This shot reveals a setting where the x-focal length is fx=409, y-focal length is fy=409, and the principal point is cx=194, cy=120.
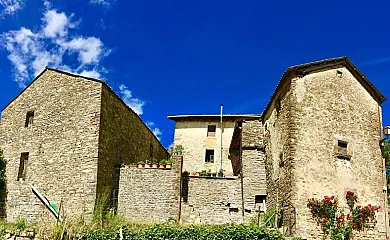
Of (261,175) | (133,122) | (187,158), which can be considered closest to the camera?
(261,175)

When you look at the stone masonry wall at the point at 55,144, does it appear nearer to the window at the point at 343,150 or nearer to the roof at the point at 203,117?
the window at the point at 343,150

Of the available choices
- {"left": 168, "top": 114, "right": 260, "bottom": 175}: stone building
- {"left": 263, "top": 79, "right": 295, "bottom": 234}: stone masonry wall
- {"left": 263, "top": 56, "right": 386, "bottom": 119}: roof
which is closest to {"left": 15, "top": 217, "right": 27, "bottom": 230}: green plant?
{"left": 263, "top": 79, "right": 295, "bottom": 234}: stone masonry wall

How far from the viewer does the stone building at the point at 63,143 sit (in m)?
16.8

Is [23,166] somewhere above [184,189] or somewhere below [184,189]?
above

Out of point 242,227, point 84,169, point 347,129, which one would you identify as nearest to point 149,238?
point 242,227

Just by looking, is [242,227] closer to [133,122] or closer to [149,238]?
[149,238]

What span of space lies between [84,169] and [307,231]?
8995mm

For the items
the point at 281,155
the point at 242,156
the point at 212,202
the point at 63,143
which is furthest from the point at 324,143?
the point at 63,143

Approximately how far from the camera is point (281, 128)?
16.4m

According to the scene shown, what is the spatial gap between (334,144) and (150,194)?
767cm

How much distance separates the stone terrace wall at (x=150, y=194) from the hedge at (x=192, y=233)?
2.47 meters

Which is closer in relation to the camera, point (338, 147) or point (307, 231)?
point (307, 231)

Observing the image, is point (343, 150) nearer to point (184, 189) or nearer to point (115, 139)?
point (184, 189)

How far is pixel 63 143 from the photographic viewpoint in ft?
58.0
